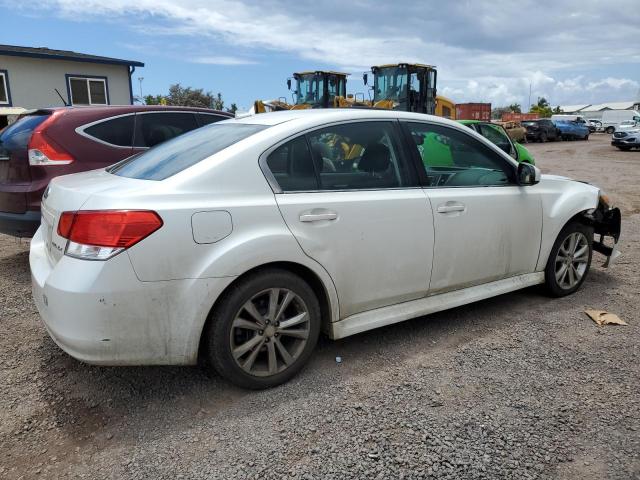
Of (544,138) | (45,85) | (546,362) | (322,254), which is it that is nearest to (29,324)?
(322,254)

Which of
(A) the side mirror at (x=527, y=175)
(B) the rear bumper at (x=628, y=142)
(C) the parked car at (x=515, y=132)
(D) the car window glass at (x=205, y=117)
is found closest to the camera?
(A) the side mirror at (x=527, y=175)

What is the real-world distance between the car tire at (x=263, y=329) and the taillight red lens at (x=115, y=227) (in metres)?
0.56

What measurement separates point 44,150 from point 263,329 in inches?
126

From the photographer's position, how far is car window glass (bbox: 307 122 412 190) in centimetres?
329

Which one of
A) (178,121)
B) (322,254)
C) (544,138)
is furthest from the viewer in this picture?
(544,138)

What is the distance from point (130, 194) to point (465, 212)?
2.26m

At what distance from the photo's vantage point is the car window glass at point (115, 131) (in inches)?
208

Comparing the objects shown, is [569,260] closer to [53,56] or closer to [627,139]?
[53,56]

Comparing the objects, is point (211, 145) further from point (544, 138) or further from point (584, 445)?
point (544, 138)

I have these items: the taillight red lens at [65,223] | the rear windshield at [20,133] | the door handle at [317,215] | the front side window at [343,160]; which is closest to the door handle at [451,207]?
the front side window at [343,160]

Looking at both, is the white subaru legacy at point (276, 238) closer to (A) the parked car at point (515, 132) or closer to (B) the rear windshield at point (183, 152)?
(B) the rear windshield at point (183, 152)

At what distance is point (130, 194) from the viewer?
8.95 feet

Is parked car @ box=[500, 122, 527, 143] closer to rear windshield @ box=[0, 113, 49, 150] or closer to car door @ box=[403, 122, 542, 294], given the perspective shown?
car door @ box=[403, 122, 542, 294]

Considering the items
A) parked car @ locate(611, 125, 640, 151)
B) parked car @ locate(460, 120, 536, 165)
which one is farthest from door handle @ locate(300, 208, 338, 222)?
parked car @ locate(611, 125, 640, 151)
